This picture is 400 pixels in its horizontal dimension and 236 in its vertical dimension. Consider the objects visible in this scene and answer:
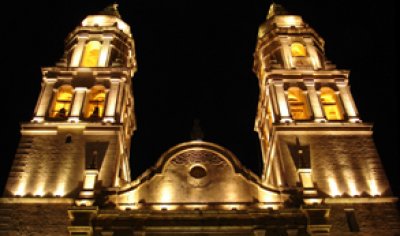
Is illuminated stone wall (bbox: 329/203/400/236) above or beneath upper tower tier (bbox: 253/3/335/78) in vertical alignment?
beneath

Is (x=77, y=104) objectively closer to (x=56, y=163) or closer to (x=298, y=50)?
(x=56, y=163)

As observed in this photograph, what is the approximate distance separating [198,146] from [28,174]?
29.9ft

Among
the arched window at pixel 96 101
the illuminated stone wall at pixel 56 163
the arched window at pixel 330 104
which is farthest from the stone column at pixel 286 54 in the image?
the illuminated stone wall at pixel 56 163

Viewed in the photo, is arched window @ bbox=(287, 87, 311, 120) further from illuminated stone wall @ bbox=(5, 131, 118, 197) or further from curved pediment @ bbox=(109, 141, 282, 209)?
illuminated stone wall @ bbox=(5, 131, 118, 197)

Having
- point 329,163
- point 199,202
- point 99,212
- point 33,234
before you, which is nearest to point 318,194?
point 329,163

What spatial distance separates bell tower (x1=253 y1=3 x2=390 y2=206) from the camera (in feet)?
99.8

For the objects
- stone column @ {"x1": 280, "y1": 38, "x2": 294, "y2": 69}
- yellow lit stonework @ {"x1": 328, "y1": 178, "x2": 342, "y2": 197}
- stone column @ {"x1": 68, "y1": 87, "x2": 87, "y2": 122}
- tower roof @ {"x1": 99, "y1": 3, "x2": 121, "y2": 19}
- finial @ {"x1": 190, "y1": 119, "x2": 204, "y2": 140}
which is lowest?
yellow lit stonework @ {"x1": 328, "y1": 178, "x2": 342, "y2": 197}

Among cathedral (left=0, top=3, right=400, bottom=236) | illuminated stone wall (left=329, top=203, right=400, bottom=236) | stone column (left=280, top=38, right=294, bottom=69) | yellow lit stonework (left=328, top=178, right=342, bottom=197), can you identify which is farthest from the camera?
stone column (left=280, top=38, right=294, bottom=69)

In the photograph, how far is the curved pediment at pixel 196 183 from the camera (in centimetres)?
2906

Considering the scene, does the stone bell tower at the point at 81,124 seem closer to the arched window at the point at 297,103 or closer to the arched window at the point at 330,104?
the arched window at the point at 297,103

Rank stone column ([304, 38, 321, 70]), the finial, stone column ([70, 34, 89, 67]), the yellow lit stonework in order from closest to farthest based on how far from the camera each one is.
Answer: the yellow lit stonework → the finial → stone column ([70, 34, 89, 67]) → stone column ([304, 38, 321, 70])

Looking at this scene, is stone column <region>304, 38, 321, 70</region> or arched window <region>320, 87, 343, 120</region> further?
stone column <region>304, 38, 321, 70</region>

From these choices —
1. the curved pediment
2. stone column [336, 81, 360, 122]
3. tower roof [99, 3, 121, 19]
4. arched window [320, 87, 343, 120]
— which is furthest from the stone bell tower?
stone column [336, 81, 360, 122]

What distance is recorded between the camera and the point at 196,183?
30.0 meters
